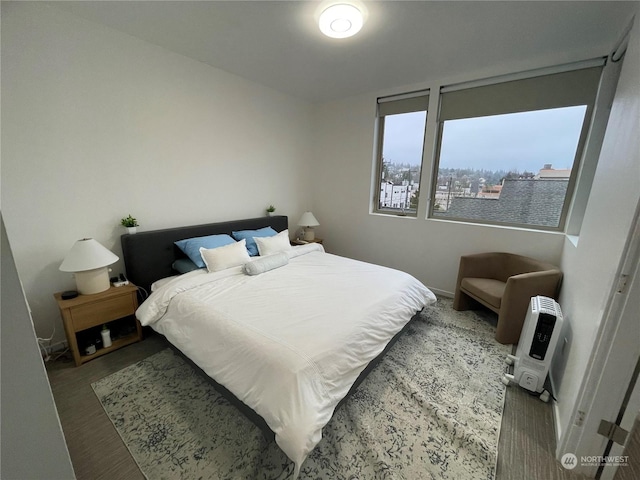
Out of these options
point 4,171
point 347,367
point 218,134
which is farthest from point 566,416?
point 4,171

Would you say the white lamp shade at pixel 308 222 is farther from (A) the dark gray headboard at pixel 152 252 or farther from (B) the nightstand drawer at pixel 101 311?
(B) the nightstand drawer at pixel 101 311

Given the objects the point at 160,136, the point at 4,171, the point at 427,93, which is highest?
the point at 427,93

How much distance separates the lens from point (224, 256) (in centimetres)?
244

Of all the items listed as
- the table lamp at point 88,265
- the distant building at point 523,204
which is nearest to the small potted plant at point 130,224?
the table lamp at point 88,265

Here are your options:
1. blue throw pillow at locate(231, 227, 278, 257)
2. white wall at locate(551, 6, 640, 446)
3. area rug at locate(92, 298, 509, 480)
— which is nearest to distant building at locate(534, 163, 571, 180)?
white wall at locate(551, 6, 640, 446)

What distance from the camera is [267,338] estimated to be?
143 cm

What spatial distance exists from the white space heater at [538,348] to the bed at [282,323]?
0.79 m

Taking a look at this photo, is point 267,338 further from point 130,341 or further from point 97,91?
point 97,91

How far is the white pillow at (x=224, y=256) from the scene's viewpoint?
237cm

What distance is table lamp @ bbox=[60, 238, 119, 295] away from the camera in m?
1.84

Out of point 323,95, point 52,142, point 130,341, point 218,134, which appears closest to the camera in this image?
point 52,142

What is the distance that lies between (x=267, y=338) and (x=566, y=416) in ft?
5.69

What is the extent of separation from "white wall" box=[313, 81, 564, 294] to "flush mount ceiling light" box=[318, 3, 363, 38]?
5.22 feet

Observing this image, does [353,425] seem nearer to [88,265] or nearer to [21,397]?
[21,397]
